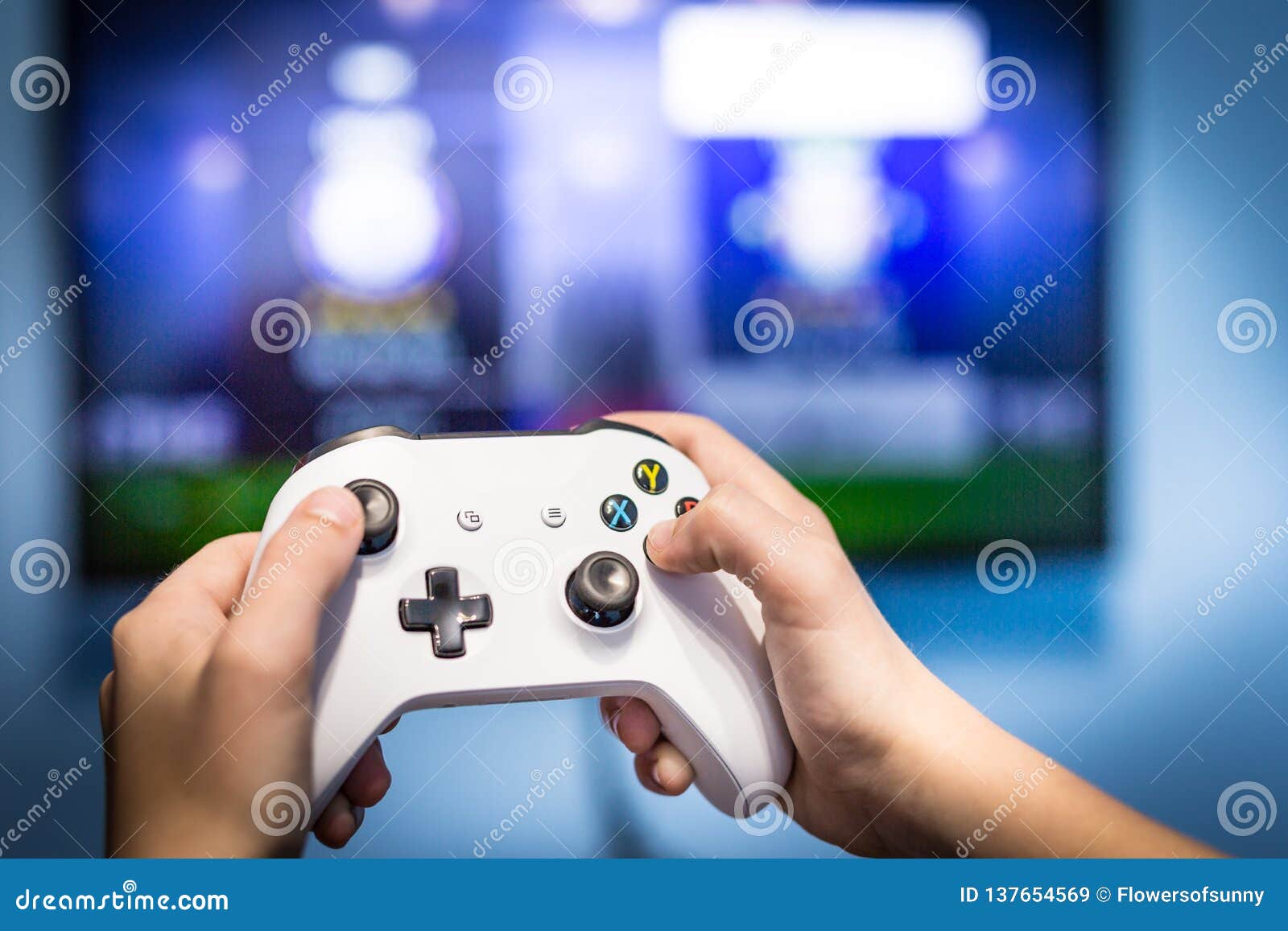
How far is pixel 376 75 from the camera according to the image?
743mm

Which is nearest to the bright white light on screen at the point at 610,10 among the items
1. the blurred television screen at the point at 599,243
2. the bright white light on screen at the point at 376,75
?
the blurred television screen at the point at 599,243

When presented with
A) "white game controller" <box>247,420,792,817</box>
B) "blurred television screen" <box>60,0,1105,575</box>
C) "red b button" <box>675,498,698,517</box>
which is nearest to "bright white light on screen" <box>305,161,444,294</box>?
"blurred television screen" <box>60,0,1105,575</box>

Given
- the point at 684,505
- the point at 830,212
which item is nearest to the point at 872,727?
the point at 684,505

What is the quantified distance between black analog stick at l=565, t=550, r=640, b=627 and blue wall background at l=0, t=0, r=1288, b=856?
0.18m

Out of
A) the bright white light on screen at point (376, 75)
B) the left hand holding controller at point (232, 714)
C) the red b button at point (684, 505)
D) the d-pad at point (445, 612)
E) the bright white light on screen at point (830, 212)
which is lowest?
the left hand holding controller at point (232, 714)

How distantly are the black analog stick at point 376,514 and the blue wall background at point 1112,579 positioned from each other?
187 mm

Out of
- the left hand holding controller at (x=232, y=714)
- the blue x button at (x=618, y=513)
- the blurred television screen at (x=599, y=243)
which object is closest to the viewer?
the left hand holding controller at (x=232, y=714)

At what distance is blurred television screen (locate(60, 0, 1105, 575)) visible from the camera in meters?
0.70

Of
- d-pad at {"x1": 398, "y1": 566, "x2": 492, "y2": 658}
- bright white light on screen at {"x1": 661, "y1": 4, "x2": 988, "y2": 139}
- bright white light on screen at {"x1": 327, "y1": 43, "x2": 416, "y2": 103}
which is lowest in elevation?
d-pad at {"x1": 398, "y1": 566, "x2": 492, "y2": 658}

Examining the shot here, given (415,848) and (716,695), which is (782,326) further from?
(415,848)

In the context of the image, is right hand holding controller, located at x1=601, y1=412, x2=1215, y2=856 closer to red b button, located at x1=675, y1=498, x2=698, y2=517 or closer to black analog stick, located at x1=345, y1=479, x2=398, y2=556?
red b button, located at x1=675, y1=498, x2=698, y2=517

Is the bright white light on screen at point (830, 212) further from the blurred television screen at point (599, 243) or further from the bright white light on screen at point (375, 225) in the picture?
the bright white light on screen at point (375, 225)

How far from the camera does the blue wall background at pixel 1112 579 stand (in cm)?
67
